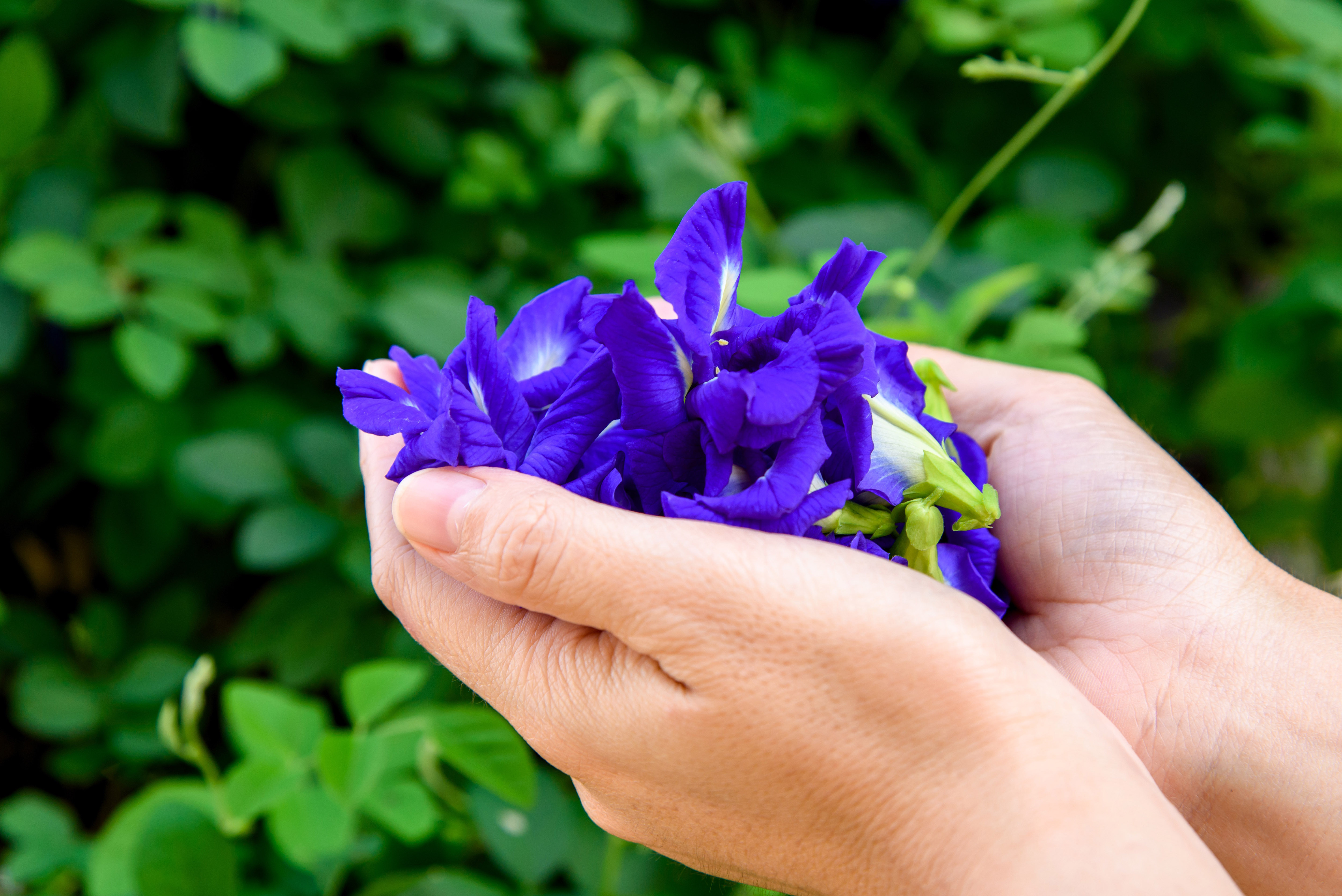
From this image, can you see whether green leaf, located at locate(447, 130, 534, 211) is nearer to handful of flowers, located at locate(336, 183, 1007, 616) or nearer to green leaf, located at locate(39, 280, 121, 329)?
green leaf, located at locate(39, 280, 121, 329)

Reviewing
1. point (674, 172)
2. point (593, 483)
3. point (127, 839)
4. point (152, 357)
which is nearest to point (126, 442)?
point (152, 357)

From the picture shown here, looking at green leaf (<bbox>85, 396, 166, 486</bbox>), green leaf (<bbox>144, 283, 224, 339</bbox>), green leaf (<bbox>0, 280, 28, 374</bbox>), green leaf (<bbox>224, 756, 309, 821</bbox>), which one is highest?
green leaf (<bbox>144, 283, 224, 339</bbox>)

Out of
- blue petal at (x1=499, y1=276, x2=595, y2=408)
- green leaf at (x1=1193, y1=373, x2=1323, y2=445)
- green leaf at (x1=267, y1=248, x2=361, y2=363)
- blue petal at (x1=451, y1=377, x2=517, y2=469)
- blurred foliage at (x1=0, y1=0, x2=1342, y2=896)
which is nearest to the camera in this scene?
blue petal at (x1=451, y1=377, x2=517, y2=469)

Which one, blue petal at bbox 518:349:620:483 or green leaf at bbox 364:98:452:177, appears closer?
blue petal at bbox 518:349:620:483

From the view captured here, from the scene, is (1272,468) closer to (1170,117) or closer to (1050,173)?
(1170,117)

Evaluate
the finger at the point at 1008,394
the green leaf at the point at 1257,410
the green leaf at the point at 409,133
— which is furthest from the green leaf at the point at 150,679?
the green leaf at the point at 1257,410

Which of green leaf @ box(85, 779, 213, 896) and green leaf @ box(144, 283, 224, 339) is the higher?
green leaf @ box(144, 283, 224, 339)

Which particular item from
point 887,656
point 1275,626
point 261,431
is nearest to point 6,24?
point 261,431

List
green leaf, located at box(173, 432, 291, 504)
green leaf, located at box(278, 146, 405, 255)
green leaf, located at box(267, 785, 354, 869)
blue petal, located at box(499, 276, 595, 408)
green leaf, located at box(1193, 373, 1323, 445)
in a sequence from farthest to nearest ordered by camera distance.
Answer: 1. green leaf, located at box(1193, 373, 1323, 445)
2. green leaf, located at box(278, 146, 405, 255)
3. green leaf, located at box(173, 432, 291, 504)
4. green leaf, located at box(267, 785, 354, 869)
5. blue petal, located at box(499, 276, 595, 408)

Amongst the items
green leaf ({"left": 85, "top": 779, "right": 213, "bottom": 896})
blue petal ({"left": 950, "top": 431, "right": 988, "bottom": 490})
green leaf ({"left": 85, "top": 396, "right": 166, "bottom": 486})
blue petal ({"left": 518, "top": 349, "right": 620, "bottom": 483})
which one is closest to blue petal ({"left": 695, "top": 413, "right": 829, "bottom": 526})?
blue petal ({"left": 518, "top": 349, "right": 620, "bottom": 483})
